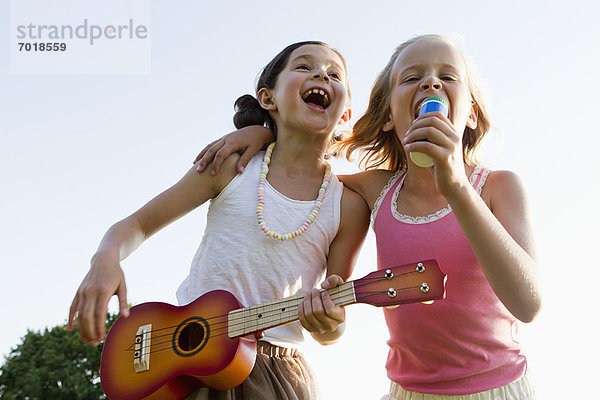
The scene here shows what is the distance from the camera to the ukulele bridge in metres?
2.60

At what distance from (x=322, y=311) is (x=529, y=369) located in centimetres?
89

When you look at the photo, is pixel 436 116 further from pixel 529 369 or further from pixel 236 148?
pixel 236 148

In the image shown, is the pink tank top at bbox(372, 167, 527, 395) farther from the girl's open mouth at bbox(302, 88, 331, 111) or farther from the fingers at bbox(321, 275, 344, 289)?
the girl's open mouth at bbox(302, 88, 331, 111)

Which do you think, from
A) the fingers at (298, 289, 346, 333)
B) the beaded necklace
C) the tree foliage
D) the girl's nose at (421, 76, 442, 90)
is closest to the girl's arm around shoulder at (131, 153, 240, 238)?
the beaded necklace

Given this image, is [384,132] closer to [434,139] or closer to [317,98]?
→ [317,98]

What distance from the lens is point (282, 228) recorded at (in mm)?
2887

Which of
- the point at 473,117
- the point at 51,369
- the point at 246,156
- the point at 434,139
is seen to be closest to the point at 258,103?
the point at 246,156

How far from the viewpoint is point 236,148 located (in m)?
3.14

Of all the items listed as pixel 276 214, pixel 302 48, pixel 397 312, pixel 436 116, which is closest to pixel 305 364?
pixel 397 312

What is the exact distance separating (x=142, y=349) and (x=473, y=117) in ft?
6.26

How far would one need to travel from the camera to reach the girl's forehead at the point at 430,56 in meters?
2.71

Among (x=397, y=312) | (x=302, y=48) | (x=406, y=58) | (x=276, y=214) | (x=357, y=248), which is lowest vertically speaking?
(x=397, y=312)

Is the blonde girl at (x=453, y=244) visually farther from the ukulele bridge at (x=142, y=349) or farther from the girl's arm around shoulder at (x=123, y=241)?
the ukulele bridge at (x=142, y=349)

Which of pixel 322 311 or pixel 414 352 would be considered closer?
pixel 322 311
